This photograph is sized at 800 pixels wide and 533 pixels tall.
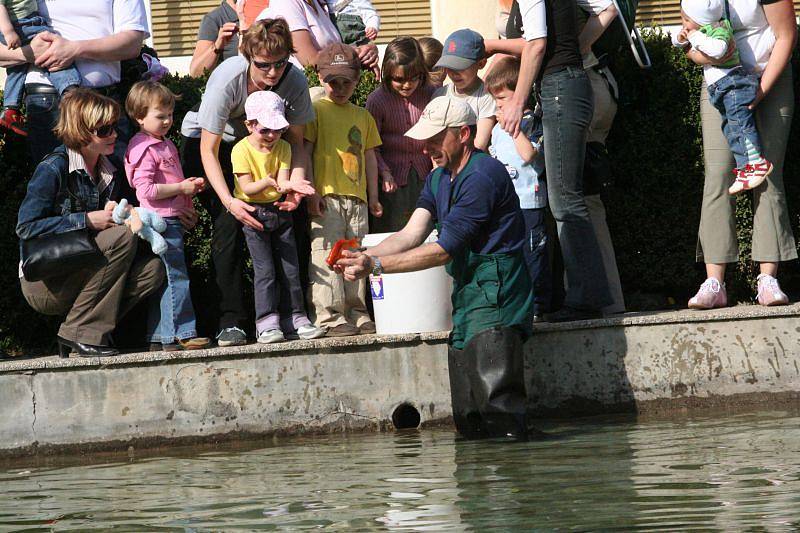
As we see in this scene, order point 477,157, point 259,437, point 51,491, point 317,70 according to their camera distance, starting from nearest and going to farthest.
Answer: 1. point 51,491
2. point 477,157
3. point 259,437
4. point 317,70

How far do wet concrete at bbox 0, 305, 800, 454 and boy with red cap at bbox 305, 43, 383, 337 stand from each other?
460mm

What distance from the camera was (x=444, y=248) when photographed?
21.6 ft

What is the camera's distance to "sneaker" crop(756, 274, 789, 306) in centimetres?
766

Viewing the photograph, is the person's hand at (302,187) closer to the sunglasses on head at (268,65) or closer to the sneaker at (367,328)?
the sunglasses on head at (268,65)

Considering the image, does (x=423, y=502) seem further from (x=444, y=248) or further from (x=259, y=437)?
(x=259, y=437)

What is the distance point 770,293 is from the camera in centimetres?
768

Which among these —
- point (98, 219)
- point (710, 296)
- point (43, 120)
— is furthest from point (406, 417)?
point (43, 120)

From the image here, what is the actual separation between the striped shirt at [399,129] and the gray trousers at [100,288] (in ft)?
5.31

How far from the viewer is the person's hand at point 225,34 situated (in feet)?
28.4

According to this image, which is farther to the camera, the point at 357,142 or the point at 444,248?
the point at 357,142

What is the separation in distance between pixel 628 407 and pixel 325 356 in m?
1.74

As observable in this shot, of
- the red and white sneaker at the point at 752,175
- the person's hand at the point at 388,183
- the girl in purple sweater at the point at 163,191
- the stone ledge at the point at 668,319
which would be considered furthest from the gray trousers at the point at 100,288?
the red and white sneaker at the point at 752,175

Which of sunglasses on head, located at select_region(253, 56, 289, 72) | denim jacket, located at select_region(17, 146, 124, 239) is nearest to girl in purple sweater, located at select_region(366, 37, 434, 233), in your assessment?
sunglasses on head, located at select_region(253, 56, 289, 72)

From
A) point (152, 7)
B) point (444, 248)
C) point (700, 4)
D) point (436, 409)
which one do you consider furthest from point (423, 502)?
point (152, 7)
